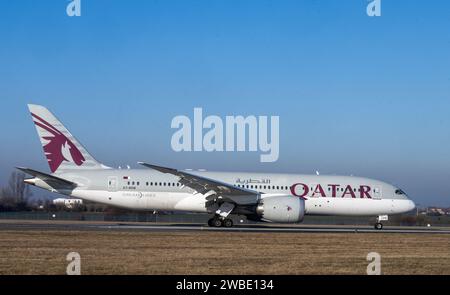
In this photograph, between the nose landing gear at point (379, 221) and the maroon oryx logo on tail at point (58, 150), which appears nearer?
the maroon oryx logo on tail at point (58, 150)

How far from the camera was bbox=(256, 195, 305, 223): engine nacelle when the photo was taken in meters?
36.3

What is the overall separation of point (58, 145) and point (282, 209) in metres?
13.8

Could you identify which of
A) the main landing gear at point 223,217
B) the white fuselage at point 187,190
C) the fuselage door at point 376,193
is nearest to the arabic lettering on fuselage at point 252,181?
the white fuselage at point 187,190

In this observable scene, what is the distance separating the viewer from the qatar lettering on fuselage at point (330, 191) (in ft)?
131

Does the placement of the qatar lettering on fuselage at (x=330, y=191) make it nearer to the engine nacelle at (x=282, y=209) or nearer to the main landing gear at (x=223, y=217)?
the engine nacelle at (x=282, y=209)

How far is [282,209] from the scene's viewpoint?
3628 centimetres

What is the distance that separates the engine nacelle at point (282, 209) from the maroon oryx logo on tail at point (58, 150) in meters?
11.3

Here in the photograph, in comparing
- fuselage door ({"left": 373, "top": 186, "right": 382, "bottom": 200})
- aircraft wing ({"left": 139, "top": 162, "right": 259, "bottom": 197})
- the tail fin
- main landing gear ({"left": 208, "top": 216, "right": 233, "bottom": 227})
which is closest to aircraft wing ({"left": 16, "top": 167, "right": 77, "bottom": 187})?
the tail fin
